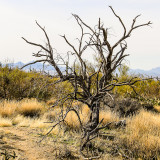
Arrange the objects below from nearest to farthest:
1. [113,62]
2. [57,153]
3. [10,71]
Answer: [57,153] < [113,62] < [10,71]

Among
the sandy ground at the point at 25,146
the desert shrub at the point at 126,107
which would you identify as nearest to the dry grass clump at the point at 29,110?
the sandy ground at the point at 25,146

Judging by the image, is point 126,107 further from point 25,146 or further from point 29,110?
point 25,146

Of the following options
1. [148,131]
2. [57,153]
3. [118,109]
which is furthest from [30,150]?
[118,109]

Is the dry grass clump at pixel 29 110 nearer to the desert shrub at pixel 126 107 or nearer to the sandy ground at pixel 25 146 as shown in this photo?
the sandy ground at pixel 25 146

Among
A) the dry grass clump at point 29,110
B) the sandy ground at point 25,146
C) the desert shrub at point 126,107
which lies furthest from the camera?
the desert shrub at point 126,107

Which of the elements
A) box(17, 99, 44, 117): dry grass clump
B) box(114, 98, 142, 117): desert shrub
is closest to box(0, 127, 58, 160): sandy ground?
box(17, 99, 44, 117): dry grass clump

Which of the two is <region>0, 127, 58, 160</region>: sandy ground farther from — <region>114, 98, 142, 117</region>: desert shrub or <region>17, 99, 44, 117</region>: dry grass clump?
<region>114, 98, 142, 117</region>: desert shrub

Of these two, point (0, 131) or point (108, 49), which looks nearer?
point (108, 49)

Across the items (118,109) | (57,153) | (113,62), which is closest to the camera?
(57,153)

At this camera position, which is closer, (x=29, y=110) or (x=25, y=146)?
(x=25, y=146)

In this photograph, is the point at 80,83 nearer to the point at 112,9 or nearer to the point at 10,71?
the point at 112,9

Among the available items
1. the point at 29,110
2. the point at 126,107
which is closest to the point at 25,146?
the point at 29,110

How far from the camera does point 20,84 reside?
11797 mm

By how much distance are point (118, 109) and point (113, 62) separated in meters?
4.58
